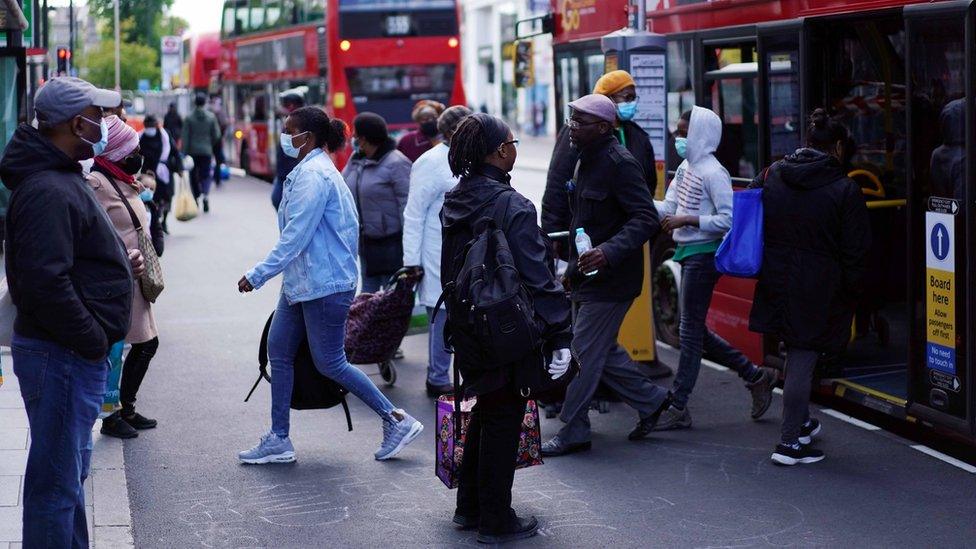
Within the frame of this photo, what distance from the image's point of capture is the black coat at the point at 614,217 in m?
6.78

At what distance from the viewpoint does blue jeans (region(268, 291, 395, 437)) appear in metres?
6.84

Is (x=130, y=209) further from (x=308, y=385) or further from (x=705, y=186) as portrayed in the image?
(x=705, y=186)

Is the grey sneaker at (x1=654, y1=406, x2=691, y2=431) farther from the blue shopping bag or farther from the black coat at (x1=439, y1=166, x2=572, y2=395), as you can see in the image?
the black coat at (x1=439, y1=166, x2=572, y2=395)

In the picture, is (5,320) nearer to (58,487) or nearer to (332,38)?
(58,487)

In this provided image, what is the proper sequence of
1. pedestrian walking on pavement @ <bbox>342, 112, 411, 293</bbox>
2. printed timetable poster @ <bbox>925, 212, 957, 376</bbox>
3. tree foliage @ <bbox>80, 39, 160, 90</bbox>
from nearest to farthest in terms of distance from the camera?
printed timetable poster @ <bbox>925, 212, 957, 376</bbox>, pedestrian walking on pavement @ <bbox>342, 112, 411, 293</bbox>, tree foliage @ <bbox>80, 39, 160, 90</bbox>

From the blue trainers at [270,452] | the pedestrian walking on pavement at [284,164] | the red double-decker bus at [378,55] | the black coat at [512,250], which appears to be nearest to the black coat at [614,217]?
the black coat at [512,250]

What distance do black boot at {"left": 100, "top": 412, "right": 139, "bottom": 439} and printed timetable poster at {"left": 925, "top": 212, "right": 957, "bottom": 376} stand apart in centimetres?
410

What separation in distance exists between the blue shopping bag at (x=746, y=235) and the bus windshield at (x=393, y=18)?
17.5 metres

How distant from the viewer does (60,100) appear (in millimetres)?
4523

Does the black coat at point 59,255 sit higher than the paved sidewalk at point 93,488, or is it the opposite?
the black coat at point 59,255

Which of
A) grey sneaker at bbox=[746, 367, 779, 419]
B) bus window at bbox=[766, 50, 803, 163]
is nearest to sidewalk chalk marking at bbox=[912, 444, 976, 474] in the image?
grey sneaker at bbox=[746, 367, 779, 419]

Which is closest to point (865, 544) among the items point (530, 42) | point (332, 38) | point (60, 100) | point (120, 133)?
point (60, 100)

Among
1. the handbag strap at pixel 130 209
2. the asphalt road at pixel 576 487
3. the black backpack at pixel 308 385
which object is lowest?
the asphalt road at pixel 576 487

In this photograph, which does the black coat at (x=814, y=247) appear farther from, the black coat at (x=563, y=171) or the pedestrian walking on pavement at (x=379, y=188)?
the pedestrian walking on pavement at (x=379, y=188)
